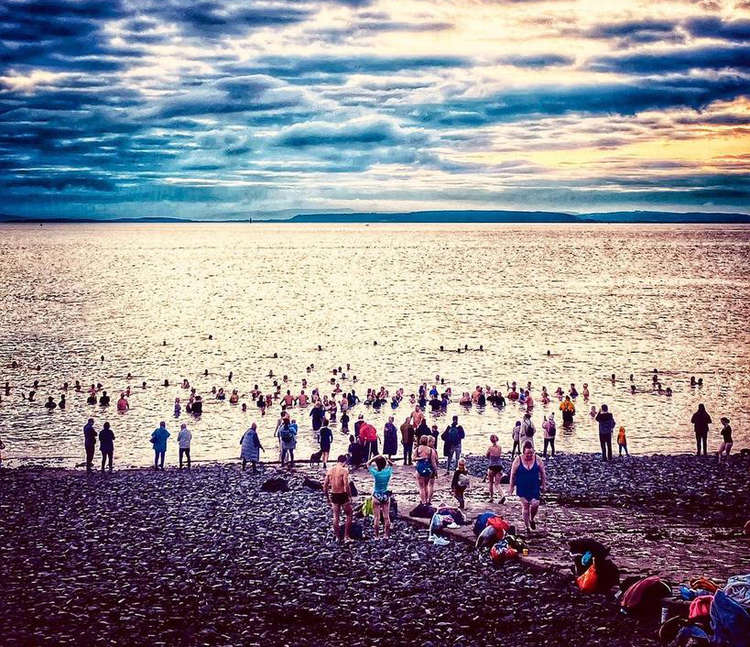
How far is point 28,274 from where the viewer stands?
150 m

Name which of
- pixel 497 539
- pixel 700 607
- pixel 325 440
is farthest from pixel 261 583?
pixel 325 440

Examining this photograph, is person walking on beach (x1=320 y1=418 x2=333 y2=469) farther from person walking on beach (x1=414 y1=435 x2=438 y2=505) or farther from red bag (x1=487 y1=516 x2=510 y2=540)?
red bag (x1=487 y1=516 x2=510 y2=540)

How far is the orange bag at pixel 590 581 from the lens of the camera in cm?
1252

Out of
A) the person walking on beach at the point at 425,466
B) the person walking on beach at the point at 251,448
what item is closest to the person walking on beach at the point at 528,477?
the person walking on beach at the point at 425,466

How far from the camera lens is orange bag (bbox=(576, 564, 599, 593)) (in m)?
12.5

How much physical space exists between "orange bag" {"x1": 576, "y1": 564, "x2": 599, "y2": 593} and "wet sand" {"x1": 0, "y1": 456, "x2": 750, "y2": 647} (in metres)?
0.20

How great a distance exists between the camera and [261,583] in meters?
14.1

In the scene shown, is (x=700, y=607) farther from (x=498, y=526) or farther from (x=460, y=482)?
(x=460, y=482)

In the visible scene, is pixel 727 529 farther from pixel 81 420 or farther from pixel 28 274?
pixel 28 274

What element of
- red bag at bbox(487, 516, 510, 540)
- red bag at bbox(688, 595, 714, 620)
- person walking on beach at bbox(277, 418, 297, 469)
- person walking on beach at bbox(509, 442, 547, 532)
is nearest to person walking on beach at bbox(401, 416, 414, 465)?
person walking on beach at bbox(277, 418, 297, 469)

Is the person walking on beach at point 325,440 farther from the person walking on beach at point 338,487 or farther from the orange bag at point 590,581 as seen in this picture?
the orange bag at point 590,581

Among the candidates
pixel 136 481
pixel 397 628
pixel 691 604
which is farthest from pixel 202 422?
pixel 691 604

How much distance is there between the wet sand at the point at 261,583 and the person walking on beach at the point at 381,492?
35cm

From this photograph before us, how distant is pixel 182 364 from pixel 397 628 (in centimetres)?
4615
